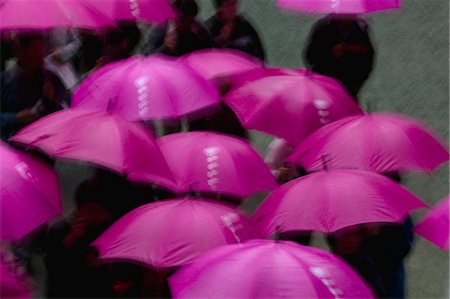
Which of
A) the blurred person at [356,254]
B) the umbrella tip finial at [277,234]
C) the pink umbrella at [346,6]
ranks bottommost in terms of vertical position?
the blurred person at [356,254]

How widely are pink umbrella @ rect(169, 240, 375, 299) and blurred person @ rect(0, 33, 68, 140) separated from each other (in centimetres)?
235

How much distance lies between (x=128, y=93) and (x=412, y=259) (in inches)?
106

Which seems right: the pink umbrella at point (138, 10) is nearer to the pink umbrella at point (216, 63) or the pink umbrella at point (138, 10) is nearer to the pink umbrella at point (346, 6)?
the pink umbrella at point (216, 63)

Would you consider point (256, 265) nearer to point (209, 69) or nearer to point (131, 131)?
point (131, 131)

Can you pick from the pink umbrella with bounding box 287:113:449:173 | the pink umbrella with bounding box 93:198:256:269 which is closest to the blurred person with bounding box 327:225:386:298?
the pink umbrella with bounding box 93:198:256:269

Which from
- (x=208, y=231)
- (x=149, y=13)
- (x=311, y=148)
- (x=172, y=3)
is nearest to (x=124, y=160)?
(x=208, y=231)

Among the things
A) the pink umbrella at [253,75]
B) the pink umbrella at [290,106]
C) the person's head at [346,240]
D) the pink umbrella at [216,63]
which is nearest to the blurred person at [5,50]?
the pink umbrella at [216,63]

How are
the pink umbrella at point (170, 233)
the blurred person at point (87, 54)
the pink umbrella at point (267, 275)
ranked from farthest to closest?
1. the blurred person at point (87, 54)
2. the pink umbrella at point (170, 233)
3. the pink umbrella at point (267, 275)

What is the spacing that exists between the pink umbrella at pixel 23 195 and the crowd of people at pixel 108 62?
267mm

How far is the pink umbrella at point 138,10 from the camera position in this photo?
7543 millimetres

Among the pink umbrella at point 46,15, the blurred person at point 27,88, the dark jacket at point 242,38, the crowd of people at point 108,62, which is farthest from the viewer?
the dark jacket at point 242,38

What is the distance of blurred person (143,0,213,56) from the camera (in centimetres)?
798

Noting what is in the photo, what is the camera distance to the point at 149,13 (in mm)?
7656

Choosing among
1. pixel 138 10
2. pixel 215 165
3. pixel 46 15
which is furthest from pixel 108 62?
pixel 215 165
